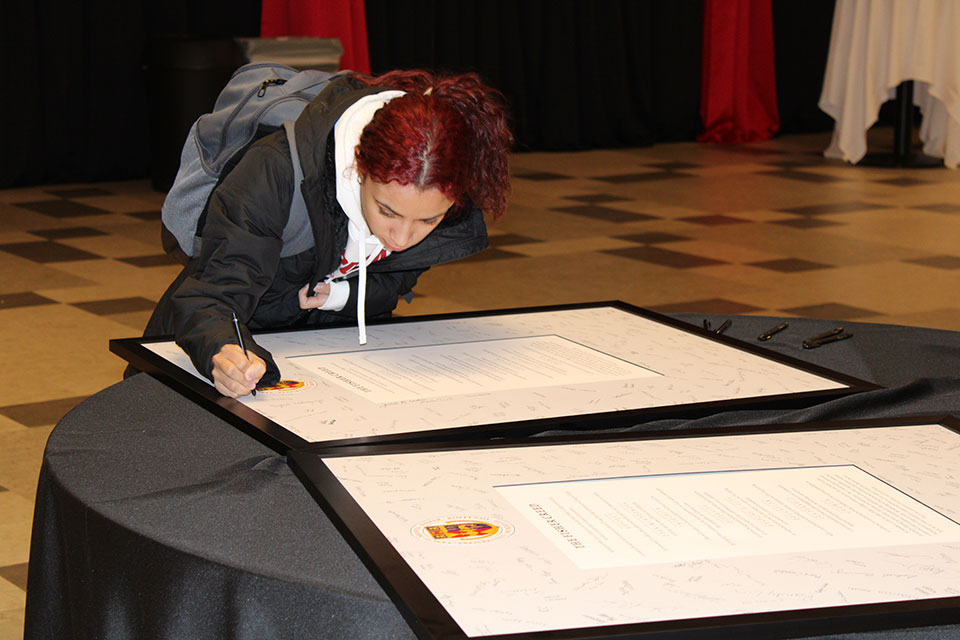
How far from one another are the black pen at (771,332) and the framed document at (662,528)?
41 centimetres

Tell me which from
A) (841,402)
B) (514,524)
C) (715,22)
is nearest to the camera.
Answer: (514,524)

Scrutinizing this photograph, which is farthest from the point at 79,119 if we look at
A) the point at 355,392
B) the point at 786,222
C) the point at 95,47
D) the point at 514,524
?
the point at 514,524

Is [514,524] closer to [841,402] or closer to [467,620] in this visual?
[467,620]

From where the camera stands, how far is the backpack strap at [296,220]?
1688 millimetres

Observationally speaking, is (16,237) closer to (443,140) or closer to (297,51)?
(297,51)

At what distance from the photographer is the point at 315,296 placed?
1.88m

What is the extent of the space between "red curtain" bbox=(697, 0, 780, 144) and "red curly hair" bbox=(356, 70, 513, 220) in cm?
658

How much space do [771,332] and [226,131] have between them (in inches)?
32.8

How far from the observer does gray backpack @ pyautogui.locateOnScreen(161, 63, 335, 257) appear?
72.8 inches

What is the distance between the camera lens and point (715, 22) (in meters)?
7.95

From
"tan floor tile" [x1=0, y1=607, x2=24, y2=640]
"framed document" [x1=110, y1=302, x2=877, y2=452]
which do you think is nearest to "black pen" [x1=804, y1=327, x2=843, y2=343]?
"framed document" [x1=110, y1=302, x2=877, y2=452]

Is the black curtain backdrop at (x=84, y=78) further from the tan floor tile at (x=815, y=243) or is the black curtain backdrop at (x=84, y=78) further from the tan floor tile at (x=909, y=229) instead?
A: the tan floor tile at (x=909, y=229)

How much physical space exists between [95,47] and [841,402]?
222 inches

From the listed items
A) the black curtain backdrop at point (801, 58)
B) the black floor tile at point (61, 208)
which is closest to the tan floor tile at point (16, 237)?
the black floor tile at point (61, 208)
